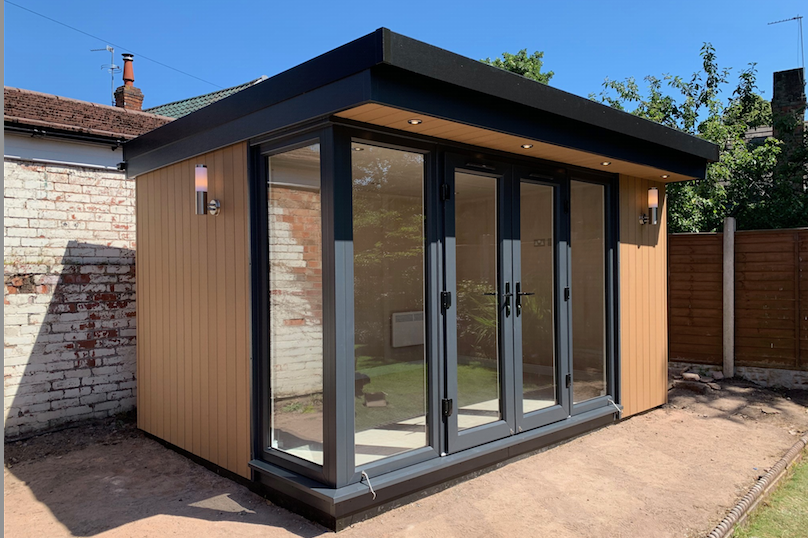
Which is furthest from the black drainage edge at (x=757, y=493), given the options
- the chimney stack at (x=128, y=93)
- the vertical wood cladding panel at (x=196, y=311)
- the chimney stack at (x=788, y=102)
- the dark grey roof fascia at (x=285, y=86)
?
the chimney stack at (x=128, y=93)

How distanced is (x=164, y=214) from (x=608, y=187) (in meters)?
3.75

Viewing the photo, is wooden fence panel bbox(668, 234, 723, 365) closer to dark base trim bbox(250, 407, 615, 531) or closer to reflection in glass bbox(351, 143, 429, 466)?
dark base trim bbox(250, 407, 615, 531)

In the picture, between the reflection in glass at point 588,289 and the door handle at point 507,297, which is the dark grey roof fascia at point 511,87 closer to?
the reflection in glass at point 588,289

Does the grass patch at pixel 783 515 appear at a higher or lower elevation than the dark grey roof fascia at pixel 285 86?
lower

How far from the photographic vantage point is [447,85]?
3051mm

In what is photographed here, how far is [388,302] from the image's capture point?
3.53 m

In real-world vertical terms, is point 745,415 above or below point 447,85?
below

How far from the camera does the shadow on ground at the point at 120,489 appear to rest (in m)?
3.14

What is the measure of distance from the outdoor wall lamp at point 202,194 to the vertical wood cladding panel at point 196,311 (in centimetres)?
6

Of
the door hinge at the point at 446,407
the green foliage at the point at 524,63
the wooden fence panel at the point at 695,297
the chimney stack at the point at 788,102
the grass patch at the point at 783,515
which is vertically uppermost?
the green foliage at the point at 524,63

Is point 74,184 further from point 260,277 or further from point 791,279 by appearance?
point 791,279

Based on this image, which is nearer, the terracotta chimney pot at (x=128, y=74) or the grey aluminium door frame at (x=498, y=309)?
the grey aluminium door frame at (x=498, y=309)

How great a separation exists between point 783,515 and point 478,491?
1776 millimetres

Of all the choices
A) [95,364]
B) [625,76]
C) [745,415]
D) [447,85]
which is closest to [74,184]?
[95,364]
